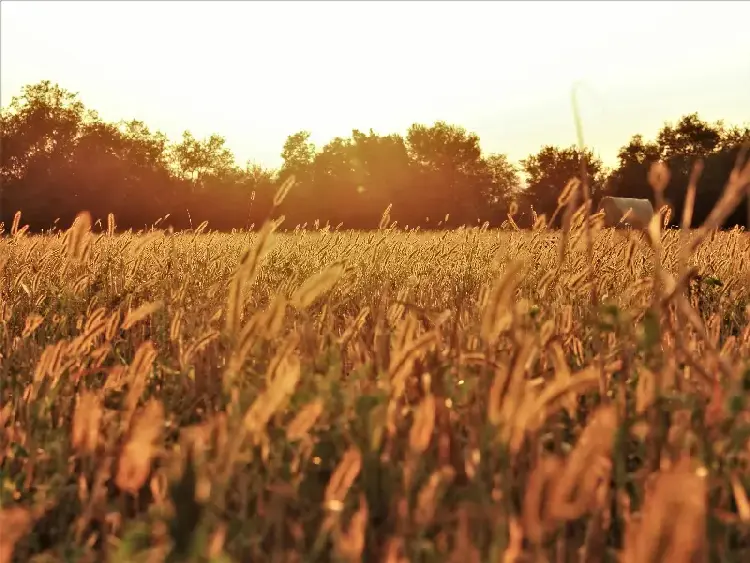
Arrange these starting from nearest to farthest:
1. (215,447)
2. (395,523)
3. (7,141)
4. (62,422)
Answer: (395,523) < (215,447) < (62,422) < (7,141)

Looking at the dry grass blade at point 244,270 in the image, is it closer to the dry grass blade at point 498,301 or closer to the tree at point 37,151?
the dry grass blade at point 498,301

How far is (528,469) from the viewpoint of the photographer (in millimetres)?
1239

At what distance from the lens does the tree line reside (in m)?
31.2

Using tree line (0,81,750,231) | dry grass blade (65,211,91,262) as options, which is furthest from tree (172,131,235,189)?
dry grass blade (65,211,91,262)

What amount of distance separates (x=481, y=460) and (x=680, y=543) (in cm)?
47

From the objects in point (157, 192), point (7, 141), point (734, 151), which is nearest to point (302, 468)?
point (157, 192)

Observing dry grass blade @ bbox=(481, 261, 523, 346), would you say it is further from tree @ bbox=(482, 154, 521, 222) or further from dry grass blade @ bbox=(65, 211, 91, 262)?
tree @ bbox=(482, 154, 521, 222)

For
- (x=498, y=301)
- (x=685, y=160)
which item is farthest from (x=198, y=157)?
(x=498, y=301)

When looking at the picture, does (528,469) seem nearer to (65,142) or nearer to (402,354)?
(402,354)

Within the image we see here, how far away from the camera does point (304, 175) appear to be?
45.1 meters

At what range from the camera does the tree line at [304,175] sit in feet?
102

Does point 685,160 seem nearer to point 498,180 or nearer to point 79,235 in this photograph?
point 498,180

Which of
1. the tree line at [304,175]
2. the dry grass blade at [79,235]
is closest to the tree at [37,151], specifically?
the tree line at [304,175]

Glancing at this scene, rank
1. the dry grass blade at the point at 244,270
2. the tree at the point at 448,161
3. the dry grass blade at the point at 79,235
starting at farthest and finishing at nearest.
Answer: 1. the tree at the point at 448,161
2. the dry grass blade at the point at 79,235
3. the dry grass blade at the point at 244,270
